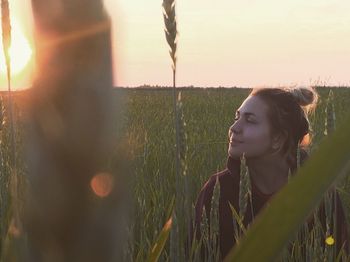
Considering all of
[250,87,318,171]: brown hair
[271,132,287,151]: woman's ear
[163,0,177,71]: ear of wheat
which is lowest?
[271,132,287,151]: woman's ear

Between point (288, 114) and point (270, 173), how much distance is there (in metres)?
0.26

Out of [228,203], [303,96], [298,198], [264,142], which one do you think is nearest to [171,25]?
[298,198]

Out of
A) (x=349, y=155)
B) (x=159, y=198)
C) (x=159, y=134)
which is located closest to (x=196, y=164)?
(x=159, y=198)

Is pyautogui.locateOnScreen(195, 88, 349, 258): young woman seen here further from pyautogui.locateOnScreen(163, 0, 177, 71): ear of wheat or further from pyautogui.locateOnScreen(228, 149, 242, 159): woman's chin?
pyautogui.locateOnScreen(163, 0, 177, 71): ear of wheat

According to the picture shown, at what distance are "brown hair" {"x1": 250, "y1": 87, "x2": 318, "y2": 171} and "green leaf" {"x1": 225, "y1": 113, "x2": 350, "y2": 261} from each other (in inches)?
82.5

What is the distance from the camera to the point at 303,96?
2.39 meters

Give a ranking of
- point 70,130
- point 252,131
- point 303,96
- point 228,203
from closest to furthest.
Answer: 1. point 70,130
2. point 228,203
3. point 252,131
4. point 303,96

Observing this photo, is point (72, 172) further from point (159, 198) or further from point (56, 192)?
point (159, 198)

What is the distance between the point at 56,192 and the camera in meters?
0.17

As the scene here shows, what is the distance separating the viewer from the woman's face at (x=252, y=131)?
7.41 feet

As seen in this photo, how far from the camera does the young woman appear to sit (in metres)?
2.24

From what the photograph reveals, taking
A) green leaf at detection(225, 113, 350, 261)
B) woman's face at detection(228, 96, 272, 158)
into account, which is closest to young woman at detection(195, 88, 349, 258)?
woman's face at detection(228, 96, 272, 158)

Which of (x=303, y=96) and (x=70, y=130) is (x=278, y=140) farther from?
(x=70, y=130)

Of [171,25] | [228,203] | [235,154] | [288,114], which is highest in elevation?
[171,25]
